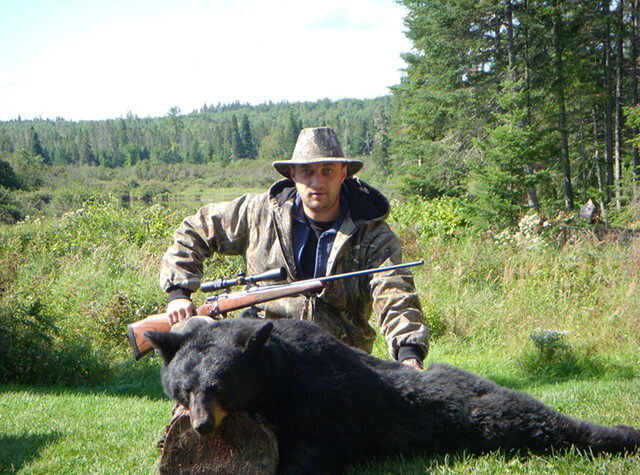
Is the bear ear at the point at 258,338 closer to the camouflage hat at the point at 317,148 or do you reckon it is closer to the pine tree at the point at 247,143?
the camouflage hat at the point at 317,148

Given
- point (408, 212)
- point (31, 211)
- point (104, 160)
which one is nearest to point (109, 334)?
point (408, 212)

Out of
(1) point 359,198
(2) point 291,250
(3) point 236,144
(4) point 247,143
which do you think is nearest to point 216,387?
(2) point 291,250

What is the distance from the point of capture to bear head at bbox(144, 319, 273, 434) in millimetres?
2504

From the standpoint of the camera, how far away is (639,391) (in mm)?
4852

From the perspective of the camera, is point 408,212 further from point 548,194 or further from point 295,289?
point 548,194

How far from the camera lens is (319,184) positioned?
4160 millimetres

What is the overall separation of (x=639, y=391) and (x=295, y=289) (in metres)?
3.33

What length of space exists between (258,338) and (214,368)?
0.78 ft

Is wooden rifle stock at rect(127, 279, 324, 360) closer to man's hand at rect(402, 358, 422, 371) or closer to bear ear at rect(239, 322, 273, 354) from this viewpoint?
man's hand at rect(402, 358, 422, 371)

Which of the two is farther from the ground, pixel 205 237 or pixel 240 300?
pixel 205 237

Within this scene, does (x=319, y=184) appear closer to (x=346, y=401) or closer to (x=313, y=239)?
(x=313, y=239)

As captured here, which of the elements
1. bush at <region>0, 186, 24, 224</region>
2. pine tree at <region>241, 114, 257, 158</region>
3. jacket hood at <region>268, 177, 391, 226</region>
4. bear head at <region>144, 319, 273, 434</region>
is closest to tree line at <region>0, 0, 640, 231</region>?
jacket hood at <region>268, 177, 391, 226</region>

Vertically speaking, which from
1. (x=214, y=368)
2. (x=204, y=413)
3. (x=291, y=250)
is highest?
(x=291, y=250)

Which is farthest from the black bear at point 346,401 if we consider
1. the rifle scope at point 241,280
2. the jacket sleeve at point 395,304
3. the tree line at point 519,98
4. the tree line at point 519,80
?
the tree line at point 519,80
